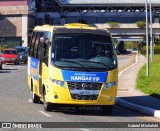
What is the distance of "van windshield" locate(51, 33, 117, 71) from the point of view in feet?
56.5

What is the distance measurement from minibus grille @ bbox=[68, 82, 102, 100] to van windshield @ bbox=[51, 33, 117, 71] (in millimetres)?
521

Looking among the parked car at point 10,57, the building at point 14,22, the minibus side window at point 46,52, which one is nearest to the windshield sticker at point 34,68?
the minibus side window at point 46,52

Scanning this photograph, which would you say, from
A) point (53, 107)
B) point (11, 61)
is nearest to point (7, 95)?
point (53, 107)

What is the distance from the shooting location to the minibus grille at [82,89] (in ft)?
54.8

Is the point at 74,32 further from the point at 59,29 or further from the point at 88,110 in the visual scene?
the point at 88,110

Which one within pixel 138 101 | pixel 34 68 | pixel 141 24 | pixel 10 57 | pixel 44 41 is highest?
pixel 44 41

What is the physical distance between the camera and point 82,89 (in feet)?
54.9

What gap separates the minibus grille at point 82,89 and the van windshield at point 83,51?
1.71 feet

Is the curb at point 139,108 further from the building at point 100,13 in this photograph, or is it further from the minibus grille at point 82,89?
the building at point 100,13

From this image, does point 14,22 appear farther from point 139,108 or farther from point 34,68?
point 139,108

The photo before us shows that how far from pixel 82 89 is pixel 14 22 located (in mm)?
97417

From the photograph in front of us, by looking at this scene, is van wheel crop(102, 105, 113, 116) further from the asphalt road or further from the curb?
the curb

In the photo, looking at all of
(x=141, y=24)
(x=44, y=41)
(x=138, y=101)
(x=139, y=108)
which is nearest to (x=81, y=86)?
(x=44, y=41)

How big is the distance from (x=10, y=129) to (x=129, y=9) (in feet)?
374
